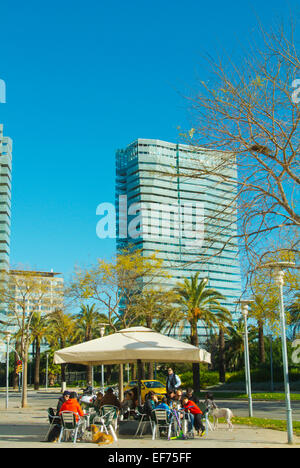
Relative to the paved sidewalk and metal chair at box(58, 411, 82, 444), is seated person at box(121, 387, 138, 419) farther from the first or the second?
metal chair at box(58, 411, 82, 444)

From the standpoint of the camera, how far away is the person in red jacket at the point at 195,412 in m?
13.4

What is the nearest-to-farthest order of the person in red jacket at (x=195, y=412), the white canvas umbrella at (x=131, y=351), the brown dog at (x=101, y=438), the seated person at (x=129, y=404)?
1. the brown dog at (x=101, y=438)
2. the white canvas umbrella at (x=131, y=351)
3. the person in red jacket at (x=195, y=412)
4. the seated person at (x=129, y=404)

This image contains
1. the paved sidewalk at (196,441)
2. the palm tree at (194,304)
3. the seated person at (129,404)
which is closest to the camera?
the paved sidewalk at (196,441)

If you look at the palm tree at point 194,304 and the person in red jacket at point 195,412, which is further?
the palm tree at point 194,304

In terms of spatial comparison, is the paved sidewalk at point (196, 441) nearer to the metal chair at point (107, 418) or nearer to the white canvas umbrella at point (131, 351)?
the metal chair at point (107, 418)

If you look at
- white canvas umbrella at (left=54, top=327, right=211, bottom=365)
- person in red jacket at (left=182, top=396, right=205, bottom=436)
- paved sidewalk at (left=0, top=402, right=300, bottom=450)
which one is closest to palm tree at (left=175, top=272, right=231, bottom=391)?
paved sidewalk at (left=0, top=402, right=300, bottom=450)

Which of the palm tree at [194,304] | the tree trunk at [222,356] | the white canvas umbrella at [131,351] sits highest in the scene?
the palm tree at [194,304]

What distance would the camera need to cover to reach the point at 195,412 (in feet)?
44.3

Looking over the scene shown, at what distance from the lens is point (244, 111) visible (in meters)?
12.4

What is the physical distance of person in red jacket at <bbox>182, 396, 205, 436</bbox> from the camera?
43.8 ft

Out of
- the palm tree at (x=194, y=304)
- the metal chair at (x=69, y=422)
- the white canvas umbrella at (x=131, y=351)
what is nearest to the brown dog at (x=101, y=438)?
the metal chair at (x=69, y=422)

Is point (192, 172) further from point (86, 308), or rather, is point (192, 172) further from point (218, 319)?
point (86, 308)
